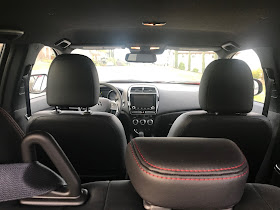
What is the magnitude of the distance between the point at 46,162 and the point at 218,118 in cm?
140

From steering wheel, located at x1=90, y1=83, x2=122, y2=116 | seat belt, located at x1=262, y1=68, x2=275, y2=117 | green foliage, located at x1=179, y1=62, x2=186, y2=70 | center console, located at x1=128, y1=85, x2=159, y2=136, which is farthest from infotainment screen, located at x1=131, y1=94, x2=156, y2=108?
seat belt, located at x1=262, y1=68, x2=275, y2=117

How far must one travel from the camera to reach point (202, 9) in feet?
6.97

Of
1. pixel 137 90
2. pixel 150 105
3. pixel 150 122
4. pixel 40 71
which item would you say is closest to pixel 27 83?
pixel 40 71

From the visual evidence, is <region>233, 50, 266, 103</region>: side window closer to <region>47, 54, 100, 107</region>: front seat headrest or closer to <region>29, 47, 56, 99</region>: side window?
<region>47, 54, 100, 107</region>: front seat headrest

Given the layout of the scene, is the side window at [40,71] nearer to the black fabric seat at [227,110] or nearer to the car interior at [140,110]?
the car interior at [140,110]

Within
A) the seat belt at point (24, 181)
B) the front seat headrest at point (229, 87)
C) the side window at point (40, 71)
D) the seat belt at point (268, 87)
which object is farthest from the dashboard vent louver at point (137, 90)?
the seat belt at point (24, 181)

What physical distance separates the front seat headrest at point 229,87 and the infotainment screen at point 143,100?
7.11 ft

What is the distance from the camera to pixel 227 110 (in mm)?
2100

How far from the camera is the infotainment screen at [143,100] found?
425 centimetres

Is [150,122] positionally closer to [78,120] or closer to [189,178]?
[78,120]

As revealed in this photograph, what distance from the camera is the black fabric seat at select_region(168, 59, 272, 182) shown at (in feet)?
6.82

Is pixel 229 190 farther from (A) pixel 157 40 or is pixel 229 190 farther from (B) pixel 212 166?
(A) pixel 157 40

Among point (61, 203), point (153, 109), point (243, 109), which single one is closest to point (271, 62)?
point (243, 109)

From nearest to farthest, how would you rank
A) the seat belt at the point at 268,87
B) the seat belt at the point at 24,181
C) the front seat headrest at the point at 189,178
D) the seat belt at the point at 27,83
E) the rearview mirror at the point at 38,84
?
the front seat headrest at the point at 189,178
the seat belt at the point at 24,181
the seat belt at the point at 268,87
the seat belt at the point at 27,83
the rearview mirror at the point at 38,84
